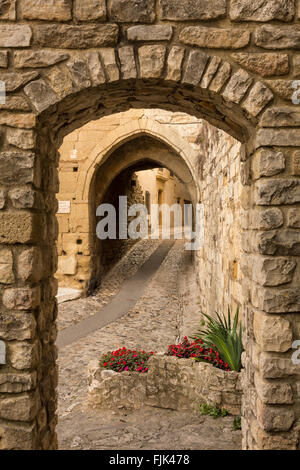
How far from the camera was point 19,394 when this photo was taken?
2096 millimetres

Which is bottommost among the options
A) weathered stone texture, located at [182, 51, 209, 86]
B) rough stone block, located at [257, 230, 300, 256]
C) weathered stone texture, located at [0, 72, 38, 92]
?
rough stone block, located at [257, 230, 300, 256]

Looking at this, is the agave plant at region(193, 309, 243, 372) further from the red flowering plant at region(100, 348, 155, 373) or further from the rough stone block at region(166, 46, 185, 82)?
the rough stone block at region(166, 46, 185, 82)

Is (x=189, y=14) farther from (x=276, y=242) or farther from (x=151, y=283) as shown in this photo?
(x=151, y=283)

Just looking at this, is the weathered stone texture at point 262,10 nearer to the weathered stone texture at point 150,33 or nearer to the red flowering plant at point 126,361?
the weathered stone texture at point 150,33

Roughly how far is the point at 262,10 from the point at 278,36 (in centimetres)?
17

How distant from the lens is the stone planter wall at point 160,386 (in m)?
3.49

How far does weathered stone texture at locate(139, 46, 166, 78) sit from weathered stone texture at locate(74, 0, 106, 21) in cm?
29

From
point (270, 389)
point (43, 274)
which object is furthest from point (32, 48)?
point (270, 389)

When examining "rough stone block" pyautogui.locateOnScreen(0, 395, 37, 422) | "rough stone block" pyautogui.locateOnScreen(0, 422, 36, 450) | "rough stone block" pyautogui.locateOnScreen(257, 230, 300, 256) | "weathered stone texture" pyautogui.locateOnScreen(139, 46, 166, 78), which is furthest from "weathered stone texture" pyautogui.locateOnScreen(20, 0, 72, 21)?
"rough stone block" pyautogui.locateOnScreen(0, 422, 36, 450)

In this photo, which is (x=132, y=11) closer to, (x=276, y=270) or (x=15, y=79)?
(x=15, y=79)

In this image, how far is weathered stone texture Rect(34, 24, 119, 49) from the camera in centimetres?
209

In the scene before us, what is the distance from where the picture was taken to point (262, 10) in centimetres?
207

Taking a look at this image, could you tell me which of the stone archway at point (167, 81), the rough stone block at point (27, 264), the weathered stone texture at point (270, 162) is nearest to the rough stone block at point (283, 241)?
the stone archway at point (167, 81)

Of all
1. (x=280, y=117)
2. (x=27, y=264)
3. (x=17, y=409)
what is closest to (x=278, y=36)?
(x=280, y=117)
